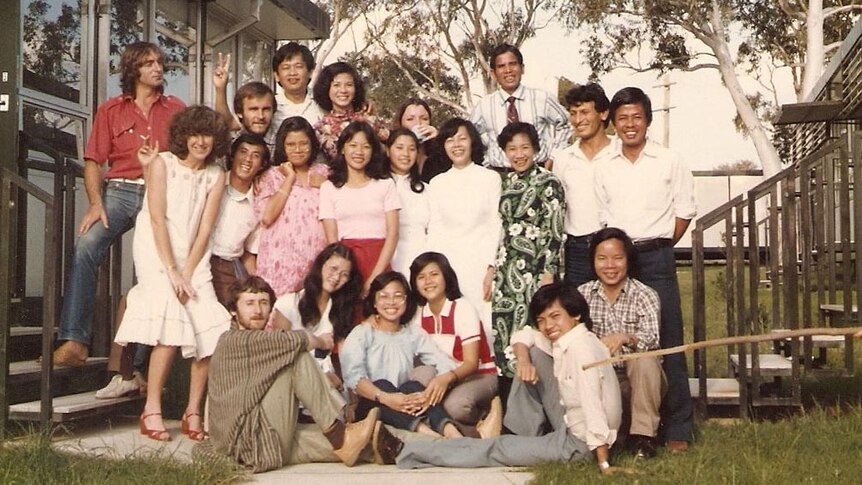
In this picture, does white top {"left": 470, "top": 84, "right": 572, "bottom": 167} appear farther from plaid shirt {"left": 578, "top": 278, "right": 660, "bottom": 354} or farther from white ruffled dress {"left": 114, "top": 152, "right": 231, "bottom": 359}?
white ruffled dress {"left": 114, "top": 152, "right": 231, "bottom": 359}

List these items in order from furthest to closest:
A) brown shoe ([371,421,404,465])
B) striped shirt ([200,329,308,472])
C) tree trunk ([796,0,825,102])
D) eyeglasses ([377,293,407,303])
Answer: tree trunk ([796,0,825,102])
eyeglasses ([377,293,407,303])
brown shoe ([371,421,404,465])
striped shirt ([200,329,308,472])

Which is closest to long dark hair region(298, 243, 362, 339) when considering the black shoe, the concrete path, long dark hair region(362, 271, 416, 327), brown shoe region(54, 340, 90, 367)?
long dark hair region(362, 271, 416, 327)

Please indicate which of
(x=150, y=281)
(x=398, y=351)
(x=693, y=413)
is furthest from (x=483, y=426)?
(x=150, y=281)

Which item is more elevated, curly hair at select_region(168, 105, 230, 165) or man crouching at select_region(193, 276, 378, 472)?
curly hair at select_region(168, 105, 230, 165)

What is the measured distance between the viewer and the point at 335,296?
19.3 feet

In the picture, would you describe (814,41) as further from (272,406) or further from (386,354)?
(272,406)

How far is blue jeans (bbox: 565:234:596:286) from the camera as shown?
19.4 ft

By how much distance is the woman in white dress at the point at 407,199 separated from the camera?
20.4ft

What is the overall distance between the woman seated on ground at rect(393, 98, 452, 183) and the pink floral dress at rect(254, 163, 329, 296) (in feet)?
1.99

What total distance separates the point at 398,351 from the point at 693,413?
150 cm

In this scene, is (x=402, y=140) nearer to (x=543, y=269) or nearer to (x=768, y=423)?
(x=543, y=269)

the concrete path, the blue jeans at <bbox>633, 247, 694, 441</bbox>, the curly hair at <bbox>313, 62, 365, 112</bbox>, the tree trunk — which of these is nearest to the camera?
the concrete path

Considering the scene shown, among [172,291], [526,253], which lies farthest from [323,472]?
[526,253]

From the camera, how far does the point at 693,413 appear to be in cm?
575
